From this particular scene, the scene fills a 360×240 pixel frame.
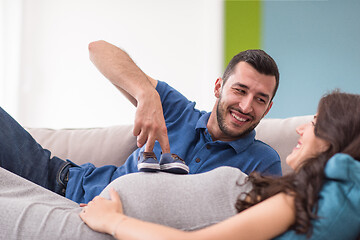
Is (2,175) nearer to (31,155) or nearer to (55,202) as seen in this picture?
(55,202)

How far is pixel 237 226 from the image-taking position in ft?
2.39

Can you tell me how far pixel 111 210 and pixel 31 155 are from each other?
27.5 inches

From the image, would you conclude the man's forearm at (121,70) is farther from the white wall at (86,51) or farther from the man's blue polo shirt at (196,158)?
the white wall at (86,51)

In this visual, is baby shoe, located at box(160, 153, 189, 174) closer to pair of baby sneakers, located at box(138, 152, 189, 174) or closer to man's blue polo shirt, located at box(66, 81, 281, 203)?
pair of baby sneakers, located at box(138, 152, 189, 174)

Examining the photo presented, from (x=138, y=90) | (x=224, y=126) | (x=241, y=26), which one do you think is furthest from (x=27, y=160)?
(x=241, y=26)

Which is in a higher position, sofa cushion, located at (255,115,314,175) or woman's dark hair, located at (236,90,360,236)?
woman's dark hair, located at (236,90,360,236)

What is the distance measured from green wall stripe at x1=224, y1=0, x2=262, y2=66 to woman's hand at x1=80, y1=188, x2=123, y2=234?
2182 millimetres

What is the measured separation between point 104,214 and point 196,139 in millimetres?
749

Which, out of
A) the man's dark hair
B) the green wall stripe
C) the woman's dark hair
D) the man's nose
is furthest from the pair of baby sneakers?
the green wall stripe

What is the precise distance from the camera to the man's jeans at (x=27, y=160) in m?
1.33

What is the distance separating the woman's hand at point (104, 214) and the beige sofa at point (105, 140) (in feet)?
2.97

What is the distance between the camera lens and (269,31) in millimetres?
2750

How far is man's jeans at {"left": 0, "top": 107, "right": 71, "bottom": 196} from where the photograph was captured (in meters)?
1.33

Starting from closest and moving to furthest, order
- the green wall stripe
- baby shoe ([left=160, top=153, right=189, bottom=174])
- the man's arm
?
baby shoe ([left=160, top=153, right=189, bottom=174])
the man's arm
the green wall stripe
